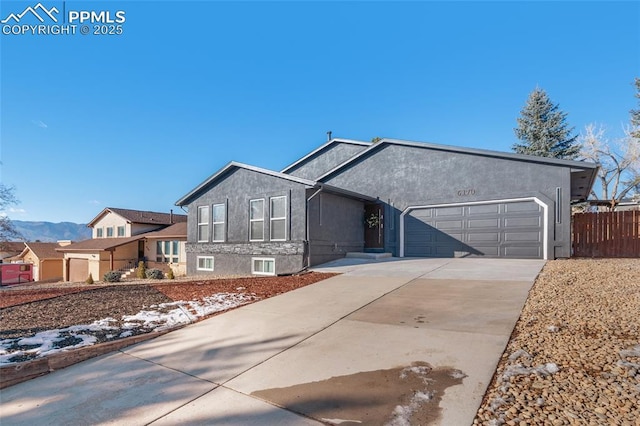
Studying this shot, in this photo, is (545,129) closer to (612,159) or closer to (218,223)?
(612,159)

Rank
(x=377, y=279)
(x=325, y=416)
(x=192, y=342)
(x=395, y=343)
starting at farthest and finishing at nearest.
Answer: (x=377, y=279) < (x=192, y=342) < (x=395, y=343) < (x=325, y=416)

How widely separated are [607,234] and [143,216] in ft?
99.8

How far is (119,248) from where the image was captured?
76.3 feet

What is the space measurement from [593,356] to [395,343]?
6.76ft

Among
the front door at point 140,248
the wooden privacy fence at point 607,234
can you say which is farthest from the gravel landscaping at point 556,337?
the front door at point 140,248

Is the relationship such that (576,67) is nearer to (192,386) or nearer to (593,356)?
(593,356)

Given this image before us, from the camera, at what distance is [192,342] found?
4523 millimetres

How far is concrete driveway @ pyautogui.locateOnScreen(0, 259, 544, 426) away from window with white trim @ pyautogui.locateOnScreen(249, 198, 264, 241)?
25.1 feet

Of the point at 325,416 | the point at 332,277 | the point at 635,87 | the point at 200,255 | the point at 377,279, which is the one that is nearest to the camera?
the point at 325,416

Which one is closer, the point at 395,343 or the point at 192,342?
the point at 395,343

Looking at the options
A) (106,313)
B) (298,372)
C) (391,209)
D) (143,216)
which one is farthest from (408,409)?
(143,216)

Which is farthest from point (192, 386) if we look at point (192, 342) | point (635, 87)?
point (635, 87)

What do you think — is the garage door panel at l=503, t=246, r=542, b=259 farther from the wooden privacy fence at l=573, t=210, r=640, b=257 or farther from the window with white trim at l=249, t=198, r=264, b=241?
the window with white trim at l=249, t=198, r=264, b=241

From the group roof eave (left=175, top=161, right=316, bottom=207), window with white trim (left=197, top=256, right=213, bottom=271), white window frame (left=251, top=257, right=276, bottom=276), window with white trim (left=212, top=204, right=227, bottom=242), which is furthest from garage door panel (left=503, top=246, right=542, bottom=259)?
window with white trim (left=197, top=256, right=213, bottom=271)
